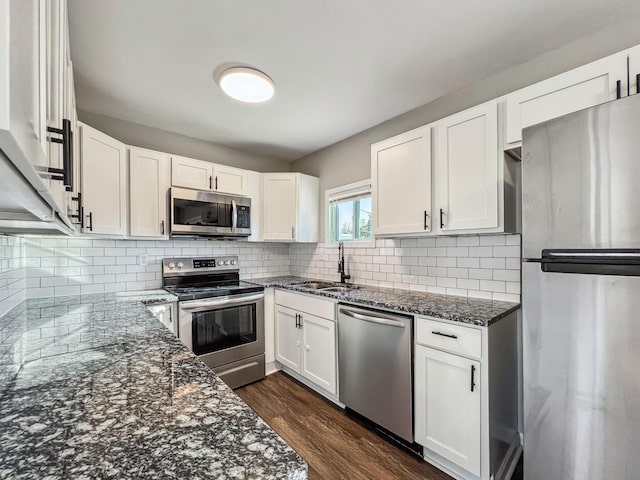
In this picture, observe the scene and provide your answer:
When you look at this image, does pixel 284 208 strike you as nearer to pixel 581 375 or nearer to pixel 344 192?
pixel 344 192

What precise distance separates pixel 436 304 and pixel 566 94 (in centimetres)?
134

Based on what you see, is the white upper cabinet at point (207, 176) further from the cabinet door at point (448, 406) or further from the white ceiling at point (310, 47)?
the cabinet door at point (448, 406)

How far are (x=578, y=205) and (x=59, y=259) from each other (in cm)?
343

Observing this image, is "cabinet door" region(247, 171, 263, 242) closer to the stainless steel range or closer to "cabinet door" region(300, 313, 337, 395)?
the stainless steel range

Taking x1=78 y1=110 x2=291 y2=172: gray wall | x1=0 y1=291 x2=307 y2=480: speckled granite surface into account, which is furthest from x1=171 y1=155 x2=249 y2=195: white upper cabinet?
x1=0 y1=291 x2=307 y2=480: speckled granite surface

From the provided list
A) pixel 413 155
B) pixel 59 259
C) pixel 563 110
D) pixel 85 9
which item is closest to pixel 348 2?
pixel 413 155

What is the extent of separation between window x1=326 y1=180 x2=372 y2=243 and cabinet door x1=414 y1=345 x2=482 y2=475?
1434 millimetres

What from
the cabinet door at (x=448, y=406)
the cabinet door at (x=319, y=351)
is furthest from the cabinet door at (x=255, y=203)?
the cabinet door at (x=448, y=406)

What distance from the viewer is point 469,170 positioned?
187 centimetres

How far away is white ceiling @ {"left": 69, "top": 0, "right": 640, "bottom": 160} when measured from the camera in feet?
4.85

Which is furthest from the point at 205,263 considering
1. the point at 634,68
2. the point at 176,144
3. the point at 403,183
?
the point at 634,68

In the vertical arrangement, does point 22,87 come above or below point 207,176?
below

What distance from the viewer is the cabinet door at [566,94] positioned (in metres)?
1.34

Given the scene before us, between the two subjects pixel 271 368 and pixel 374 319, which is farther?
pixel 271 368
